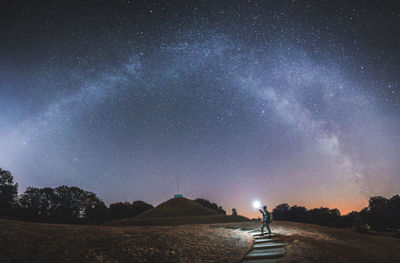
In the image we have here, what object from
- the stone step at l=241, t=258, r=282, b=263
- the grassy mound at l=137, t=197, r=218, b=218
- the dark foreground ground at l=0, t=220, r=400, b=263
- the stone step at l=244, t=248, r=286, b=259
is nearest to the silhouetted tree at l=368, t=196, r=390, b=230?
the grassy mound at l=137, t=197, r=218, b=218

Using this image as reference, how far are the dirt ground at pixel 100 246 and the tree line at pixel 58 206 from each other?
64381mm

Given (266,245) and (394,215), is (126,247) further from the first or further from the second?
(394,215)

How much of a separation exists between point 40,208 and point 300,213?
84.6 m

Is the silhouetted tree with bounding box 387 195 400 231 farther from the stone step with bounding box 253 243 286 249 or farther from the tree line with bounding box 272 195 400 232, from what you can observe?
the stone step with bounding box 253 243 286 249

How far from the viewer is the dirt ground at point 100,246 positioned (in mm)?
7438

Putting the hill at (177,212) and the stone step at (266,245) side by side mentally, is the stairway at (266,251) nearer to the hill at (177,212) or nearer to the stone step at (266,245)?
the stone step at (266,245)

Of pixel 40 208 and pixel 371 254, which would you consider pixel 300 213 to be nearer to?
pixel 371 254

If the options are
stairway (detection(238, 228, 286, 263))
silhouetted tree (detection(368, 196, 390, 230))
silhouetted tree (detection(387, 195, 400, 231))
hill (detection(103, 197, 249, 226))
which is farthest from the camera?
silhouetted tree (detection(368, 196, 390, 230))

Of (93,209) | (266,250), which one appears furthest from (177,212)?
(93,209)

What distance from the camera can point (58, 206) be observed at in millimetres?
66500

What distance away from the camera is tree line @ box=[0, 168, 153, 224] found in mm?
57625

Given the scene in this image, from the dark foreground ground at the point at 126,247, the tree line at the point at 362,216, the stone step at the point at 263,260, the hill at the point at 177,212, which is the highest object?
the dark foreground ground at the point at 126,247

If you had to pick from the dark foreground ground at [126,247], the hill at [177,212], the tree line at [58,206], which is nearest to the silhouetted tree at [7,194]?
the tree line at [58,206]

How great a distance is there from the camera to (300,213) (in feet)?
238
